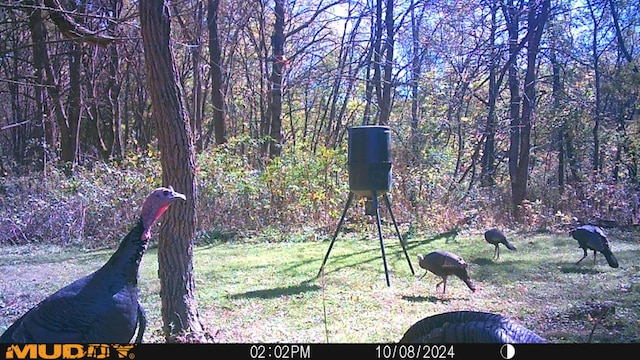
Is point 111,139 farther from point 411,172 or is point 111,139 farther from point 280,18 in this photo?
point 411,172

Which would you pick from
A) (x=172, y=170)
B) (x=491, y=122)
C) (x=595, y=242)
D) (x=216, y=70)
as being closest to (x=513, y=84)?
(x=491, y=122)

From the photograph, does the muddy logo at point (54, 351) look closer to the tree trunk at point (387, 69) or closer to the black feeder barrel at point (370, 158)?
the black feeder barrel at point (370, 158)

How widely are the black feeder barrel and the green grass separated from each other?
0.94 m

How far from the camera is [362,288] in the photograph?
5074 mm

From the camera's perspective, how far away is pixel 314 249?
7.42m

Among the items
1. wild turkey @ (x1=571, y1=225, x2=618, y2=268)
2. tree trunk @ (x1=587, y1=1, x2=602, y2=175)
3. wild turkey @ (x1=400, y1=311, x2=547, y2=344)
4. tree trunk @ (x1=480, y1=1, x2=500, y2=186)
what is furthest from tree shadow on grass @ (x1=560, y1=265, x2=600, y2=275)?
tree trunk @ (x1=480, y1=1, x2=500, y2=186)

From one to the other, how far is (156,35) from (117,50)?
12.8 m

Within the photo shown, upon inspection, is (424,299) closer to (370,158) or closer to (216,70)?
(370,158)

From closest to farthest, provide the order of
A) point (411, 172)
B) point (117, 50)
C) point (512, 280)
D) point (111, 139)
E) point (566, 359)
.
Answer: point (566, 359) → point (512, 280) → point (411, 172) → point (117, 50) → point (111, 139)

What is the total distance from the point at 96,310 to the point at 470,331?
5.70ft

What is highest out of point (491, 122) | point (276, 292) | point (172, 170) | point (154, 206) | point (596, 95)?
point (596, 95)

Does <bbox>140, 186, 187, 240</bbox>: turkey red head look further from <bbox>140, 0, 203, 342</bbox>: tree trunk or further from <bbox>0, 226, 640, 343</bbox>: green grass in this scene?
<bbox>0, 226, 640, 343</bbox>: green grass

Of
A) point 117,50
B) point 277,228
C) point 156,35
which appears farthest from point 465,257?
point 117,50

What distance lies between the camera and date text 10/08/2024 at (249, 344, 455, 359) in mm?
2383
